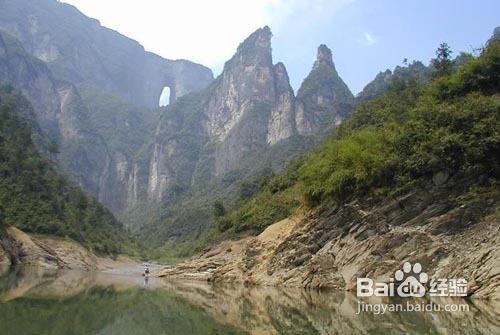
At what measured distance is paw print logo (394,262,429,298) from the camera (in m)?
24.4

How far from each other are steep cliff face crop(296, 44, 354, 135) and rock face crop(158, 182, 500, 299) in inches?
5121

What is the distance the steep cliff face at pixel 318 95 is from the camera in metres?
170

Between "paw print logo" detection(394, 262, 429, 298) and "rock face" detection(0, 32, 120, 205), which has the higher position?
"rock face" detection(0, 32, 120, 205)

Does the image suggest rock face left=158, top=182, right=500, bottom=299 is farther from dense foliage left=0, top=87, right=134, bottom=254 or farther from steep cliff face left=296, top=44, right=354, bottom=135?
steep cliff face left=296, top=44, right=354, bottom=135

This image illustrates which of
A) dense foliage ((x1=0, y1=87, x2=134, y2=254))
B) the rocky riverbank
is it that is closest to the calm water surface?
the rocky riverbank

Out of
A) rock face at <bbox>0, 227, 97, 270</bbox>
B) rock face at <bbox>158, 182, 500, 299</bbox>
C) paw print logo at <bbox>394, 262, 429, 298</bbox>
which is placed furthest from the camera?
rock face at <bbox>0, 227, 97, 270</bbox>

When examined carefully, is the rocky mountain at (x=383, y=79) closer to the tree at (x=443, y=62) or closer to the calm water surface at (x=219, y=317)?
the tree at (x=443, y=62)

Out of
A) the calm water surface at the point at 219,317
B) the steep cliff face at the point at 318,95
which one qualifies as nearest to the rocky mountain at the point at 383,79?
the steep cliff face at the point at 318,95

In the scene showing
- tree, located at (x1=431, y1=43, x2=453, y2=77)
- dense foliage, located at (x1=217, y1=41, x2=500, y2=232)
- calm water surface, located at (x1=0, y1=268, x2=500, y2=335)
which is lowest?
calm water surface, located at (x1=0, y1=268, x2=500, y2=335)

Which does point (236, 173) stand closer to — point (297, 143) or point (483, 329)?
point (297, 143)

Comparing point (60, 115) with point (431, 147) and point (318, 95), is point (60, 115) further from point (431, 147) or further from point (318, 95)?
point (431, 147)

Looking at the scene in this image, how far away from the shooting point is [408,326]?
47.3ft

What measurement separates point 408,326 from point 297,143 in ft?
433

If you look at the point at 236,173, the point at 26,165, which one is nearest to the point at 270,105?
the point at 236,173
